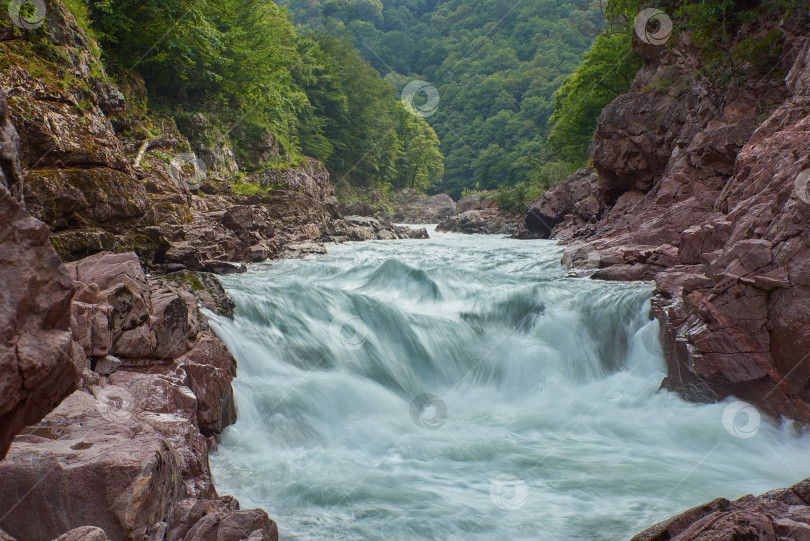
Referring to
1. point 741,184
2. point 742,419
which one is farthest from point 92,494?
point 741,184

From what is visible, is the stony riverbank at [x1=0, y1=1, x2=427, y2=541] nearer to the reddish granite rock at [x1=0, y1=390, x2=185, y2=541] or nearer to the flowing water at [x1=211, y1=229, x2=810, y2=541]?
the reddish granite rock at [x1=0, y1=390, x2=185, y2=541]

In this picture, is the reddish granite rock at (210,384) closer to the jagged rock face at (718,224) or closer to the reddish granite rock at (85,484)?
the reddish granite rock at (85,484)

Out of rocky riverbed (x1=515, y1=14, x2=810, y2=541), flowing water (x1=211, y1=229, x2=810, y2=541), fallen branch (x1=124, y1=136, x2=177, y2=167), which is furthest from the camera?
fallen branch (x1=124, y1=136, x2=177, y2=167)

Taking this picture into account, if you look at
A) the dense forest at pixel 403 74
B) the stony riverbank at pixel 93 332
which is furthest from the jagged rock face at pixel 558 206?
the stony riverbank at pixel 93 332

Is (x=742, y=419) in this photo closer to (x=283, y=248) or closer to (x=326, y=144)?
(x=283, y=248)

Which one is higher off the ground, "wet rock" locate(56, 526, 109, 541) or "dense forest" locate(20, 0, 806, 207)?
"dense forest" locate(20, 0, 806, 207)

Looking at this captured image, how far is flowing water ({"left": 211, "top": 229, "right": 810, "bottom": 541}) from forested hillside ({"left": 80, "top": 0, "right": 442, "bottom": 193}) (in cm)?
1175

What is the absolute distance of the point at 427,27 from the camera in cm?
10831

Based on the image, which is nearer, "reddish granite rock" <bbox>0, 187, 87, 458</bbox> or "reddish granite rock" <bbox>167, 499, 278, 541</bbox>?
"reddish granite rock" <bbox>0, 187, 87, 458</bbox>

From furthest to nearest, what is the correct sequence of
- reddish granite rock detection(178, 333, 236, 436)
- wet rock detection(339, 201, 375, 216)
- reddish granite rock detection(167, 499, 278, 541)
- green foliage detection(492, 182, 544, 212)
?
green foliage detection(492, 182, 544, 212) < wet rock detection(339, 201, 375, 216) < reddish granite rock detection(178, 333, 236, 436) < reddish granite rock detection(167, 499, 278, 541)

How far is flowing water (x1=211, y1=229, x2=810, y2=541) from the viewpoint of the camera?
4.79 m

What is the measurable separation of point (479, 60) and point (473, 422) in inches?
3545

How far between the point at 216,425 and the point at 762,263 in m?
6.46

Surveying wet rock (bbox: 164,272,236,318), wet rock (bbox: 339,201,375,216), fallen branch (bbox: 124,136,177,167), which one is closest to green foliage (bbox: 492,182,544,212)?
wet rock (bbox: 339,201,375,216)
